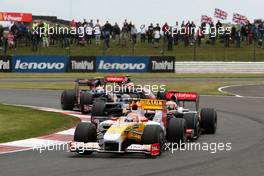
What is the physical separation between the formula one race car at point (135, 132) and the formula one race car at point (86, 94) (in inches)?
230

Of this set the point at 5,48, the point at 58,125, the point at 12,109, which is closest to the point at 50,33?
the point at 5,48

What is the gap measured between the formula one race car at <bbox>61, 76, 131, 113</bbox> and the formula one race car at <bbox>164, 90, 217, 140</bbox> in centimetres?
347

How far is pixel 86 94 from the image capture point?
20000mm

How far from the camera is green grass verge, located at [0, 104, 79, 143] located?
1440cm

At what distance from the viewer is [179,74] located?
41.3m

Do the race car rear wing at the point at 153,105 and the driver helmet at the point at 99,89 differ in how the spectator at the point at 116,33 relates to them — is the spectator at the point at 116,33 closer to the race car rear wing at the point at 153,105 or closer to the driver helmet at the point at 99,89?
the driver helmet at the point at 99,89

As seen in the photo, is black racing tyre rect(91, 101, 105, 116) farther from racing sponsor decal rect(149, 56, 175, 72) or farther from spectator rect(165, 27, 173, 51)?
spectator rect(165, 27, 173, 51)

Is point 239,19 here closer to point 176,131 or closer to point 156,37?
point 156,37

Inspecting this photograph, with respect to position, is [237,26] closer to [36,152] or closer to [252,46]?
[252,46]

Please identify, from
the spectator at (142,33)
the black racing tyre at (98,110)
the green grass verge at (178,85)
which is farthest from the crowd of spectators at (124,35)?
the black racing tyre at (98,110)

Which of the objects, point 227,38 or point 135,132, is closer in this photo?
point 135,132

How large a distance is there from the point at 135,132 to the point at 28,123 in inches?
201

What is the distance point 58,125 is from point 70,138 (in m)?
2.05

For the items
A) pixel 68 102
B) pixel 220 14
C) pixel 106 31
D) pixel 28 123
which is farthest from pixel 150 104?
pixel 220 14
